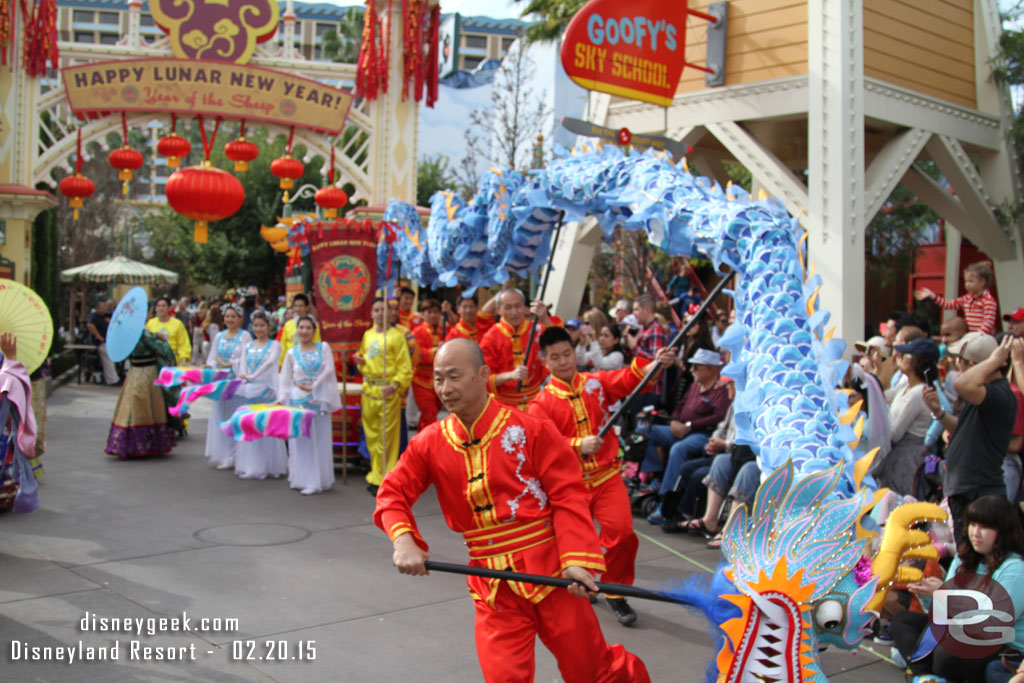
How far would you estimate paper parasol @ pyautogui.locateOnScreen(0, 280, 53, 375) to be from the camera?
6133 mm

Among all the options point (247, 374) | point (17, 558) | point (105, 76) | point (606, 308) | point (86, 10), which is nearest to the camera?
point (17, 558)

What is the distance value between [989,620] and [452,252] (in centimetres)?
593

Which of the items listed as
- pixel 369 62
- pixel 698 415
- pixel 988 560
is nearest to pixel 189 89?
pixel 369 62

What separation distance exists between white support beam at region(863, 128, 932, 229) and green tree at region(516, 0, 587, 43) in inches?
228

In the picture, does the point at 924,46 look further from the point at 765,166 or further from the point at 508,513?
the point at 508,513

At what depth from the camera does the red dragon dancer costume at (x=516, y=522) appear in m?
3.34

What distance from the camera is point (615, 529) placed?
4.92 metres

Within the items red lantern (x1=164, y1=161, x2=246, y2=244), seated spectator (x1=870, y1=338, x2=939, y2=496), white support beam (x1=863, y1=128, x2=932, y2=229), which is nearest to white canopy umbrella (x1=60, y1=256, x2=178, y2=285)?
red lantern (x1=164, y1=161, x2=246, y2=244)

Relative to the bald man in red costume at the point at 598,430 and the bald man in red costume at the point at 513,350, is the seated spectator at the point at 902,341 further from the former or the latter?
the bald man in red costume at the point at 513,350

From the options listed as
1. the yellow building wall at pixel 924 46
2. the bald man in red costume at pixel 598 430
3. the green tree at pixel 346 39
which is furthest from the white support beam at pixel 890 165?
the green tree at pixel 346 39

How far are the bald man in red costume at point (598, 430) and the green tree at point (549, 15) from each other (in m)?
10.5

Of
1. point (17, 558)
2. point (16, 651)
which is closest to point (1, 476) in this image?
point (17, 558)

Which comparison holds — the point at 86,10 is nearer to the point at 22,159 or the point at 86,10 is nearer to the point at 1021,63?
the point at 22,159

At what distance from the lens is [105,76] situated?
13.0m
